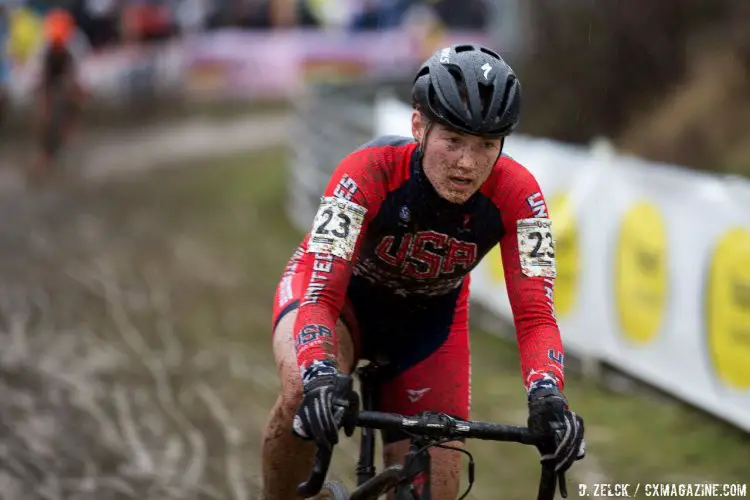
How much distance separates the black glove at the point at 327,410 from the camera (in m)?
3.33

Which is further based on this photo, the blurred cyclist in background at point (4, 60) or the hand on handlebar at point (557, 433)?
the blurred cyclist in background at point (4, 60)

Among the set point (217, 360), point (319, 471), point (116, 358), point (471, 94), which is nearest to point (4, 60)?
point (116, 358)

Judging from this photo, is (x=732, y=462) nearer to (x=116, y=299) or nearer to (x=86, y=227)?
(x=116, y=299)

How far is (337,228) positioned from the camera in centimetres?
387

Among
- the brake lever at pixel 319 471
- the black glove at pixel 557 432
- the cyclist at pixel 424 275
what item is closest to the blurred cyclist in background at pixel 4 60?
the cyclist at pixel 424 275

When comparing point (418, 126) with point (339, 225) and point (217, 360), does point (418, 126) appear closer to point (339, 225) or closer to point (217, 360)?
point (339, 225)

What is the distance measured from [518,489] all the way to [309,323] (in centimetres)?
325

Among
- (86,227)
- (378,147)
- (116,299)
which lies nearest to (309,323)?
(378,147)

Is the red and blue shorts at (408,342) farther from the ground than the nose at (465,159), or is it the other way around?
the nose at (465,159)

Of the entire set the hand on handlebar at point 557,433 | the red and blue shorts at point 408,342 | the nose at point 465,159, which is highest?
the nose at point 465,159

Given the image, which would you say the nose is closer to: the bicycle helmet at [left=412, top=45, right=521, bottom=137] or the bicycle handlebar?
the bicycle helmet at [left=412, top=45, right=521, bottom=137]

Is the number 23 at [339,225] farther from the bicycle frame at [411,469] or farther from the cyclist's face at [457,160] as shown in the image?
the bicycle frame at [411,469]

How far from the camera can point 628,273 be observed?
8.17 m

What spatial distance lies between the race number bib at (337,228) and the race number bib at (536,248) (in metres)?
0.59
